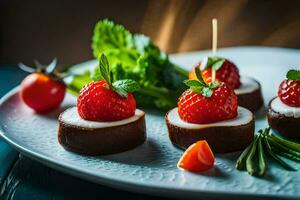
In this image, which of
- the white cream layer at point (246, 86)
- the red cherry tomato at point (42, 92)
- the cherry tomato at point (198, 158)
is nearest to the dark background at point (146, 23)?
the white cream layer at point (246, 86)

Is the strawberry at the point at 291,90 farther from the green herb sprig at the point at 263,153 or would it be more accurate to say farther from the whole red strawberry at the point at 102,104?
the whole red strawberry at the point at 102,104

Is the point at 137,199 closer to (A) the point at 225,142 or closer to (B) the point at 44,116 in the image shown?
(A) the point at 225,142

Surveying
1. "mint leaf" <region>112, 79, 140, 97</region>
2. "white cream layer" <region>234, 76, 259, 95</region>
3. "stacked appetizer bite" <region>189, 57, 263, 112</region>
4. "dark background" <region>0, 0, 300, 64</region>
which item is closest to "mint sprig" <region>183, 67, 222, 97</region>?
"mint leaf" <region>112, 79, 140, 97</region>

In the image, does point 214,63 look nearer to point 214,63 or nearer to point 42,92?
point 214,63

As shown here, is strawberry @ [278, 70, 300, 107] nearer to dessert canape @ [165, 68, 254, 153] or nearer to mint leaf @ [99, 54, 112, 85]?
dessert canape @ [165, 68, 254, 153]

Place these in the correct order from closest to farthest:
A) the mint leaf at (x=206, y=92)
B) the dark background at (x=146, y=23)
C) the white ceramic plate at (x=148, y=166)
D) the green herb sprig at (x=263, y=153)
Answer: the white ceramic plate at (x=148, y=166) → the green herb sprig at (x=263, y=153) → the mint leaf at (x=206, y=92) → the dark background at (x=146, y=23)
